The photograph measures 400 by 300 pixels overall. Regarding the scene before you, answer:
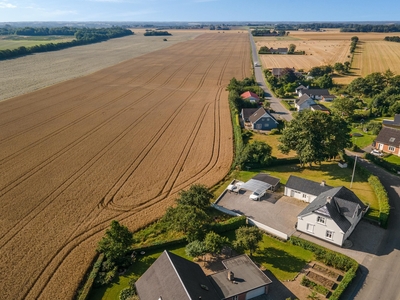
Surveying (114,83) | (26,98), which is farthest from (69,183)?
(114,83)

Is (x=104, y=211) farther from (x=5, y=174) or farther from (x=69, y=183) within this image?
(x=5, y=174)

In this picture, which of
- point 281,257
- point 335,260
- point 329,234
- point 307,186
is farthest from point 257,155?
point 335,260

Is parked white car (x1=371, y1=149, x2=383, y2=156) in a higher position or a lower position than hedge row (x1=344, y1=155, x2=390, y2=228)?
lower

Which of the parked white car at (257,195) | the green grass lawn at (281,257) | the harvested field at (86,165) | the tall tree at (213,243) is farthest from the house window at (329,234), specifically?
the harvested field at (86,165)

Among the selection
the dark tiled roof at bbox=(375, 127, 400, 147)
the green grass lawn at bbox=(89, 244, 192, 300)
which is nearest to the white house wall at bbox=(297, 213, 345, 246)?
the green grass lawn at bbox=(89, 244, 192, 300)

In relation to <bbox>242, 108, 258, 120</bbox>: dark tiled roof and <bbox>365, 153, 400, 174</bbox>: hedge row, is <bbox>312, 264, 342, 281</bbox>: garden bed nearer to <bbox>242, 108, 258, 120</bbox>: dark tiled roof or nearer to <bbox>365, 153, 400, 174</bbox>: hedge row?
<bbox>365, 153, 400, 174</bbox>: hedge row

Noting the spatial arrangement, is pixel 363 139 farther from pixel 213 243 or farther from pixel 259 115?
pixel 213 243
